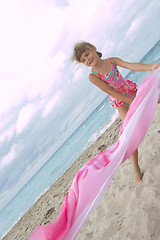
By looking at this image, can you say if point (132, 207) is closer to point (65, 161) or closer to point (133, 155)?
point (133, 155)

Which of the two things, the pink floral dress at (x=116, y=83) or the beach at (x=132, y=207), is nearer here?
the beach at (x=132, y=207)

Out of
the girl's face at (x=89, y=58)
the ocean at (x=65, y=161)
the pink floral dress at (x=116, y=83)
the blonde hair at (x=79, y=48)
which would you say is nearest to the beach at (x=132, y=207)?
the pink floral dress at (x=116, y=83)

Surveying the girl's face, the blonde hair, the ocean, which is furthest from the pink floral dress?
the ocean

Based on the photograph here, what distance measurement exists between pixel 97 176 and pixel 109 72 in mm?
1305

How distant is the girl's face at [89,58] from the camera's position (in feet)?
7.41

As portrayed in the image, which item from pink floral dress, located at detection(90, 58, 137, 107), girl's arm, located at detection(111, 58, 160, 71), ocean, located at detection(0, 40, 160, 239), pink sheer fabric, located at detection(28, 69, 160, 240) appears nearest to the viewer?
pink sheer fabric, located at detection(28, 69, 160, 240)

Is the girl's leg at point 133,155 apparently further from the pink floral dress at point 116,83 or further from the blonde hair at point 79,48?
the blonde hair at point 79,48

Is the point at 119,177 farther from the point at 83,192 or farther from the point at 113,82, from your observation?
the point at 83,192

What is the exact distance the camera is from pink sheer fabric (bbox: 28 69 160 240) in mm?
1285

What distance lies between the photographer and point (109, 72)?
7.75ft

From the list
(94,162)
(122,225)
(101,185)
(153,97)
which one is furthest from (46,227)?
(153,97)

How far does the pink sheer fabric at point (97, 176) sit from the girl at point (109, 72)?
9.8 inches

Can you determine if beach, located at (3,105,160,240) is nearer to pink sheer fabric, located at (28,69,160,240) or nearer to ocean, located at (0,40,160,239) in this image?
pink sheer fabric, located at (28,69,160,240)

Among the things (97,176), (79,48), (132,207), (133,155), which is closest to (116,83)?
(79,48)
